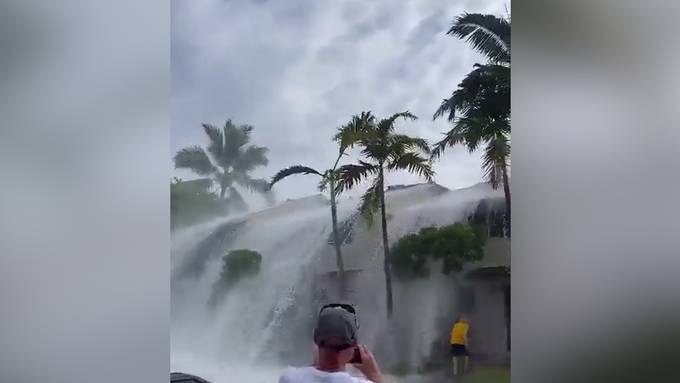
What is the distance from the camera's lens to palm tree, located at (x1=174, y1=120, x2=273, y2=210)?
140 inches

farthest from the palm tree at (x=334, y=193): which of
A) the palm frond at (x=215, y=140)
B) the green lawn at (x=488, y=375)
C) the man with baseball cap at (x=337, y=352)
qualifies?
the green lawn at (x=488, y=375)

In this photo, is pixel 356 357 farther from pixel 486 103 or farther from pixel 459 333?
pixel 486 103

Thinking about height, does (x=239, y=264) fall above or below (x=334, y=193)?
below

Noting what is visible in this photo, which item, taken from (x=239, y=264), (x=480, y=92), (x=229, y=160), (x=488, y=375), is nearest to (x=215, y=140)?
(x=229, y=160)

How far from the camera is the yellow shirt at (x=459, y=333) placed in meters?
3.64

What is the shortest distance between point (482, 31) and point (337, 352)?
191 cm

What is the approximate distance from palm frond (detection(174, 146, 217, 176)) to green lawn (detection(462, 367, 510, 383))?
70.2 inches

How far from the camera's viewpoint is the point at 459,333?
3.64 metres

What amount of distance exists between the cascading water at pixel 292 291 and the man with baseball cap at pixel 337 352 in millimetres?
49
